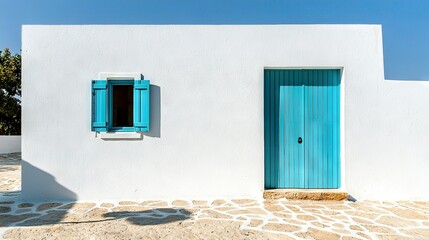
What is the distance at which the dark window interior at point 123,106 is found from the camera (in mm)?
4695

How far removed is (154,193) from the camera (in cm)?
455

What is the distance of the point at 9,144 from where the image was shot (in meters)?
13.4

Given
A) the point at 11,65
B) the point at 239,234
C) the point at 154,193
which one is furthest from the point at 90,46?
the point at 11,65

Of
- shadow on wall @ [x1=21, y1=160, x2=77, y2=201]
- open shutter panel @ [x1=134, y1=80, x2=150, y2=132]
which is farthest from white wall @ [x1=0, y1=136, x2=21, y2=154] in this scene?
open shutter panel @ [x1=134, y1=80, x2=150, y2=132]

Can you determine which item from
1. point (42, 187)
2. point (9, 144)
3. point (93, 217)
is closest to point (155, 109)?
point (93, 217)

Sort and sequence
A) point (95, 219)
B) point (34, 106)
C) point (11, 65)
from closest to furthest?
point (95, 219) → point (34, 106) → point (11, 65)

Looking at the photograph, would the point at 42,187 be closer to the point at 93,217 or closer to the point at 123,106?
the point at 93,217

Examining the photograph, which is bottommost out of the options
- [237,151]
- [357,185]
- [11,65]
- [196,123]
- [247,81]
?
[357,185]

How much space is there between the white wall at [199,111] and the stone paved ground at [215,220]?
332mm

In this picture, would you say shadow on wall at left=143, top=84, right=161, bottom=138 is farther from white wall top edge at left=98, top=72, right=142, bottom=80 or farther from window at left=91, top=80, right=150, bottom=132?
white wall top edge at left=98, top=72, right=142, bottom=80

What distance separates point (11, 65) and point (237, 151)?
15.9m

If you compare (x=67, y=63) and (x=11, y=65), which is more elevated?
(x=11, y=65)

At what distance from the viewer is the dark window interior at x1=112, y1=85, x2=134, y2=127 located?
470cm

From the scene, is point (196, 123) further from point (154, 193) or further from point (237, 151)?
point (154, 193)
